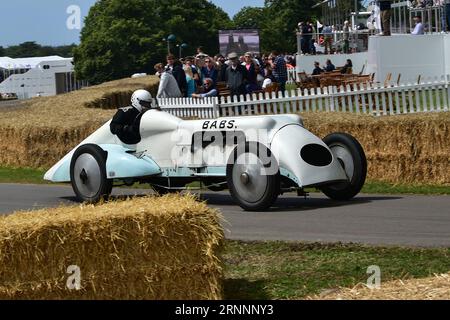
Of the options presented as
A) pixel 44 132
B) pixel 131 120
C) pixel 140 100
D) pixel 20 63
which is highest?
pixel 20 63

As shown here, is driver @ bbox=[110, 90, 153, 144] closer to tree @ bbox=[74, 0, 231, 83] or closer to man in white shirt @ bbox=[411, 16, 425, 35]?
man in white shirt @ bbox=[411, 16, 425, 35]

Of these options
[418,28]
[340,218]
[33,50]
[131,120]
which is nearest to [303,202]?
[340,218]

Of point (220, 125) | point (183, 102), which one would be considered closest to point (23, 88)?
point (183, 102)

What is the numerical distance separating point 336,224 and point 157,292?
445cm

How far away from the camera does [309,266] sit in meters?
9.45

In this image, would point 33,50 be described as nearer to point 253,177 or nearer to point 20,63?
point 20,63

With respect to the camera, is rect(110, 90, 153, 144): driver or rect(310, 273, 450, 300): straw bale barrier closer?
rect(310, 273, 450, 300): straw bale barrier

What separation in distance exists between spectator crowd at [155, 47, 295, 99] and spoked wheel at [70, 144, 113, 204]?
7.93m

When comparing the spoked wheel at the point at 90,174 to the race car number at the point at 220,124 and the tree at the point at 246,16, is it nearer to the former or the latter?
the race car number at the point at 220,124

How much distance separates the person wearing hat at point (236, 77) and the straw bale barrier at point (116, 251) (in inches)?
565

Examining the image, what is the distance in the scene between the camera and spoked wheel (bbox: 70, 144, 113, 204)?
553 inches

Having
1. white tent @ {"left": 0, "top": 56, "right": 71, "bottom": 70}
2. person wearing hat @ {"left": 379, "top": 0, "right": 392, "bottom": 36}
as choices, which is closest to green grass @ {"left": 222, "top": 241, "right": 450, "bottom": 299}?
person wearing hat @ {"left": 379, "top": 0, "right": 392, "bottom": 36}

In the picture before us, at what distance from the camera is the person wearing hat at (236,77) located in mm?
22312

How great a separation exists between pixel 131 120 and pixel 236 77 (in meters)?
8.18
